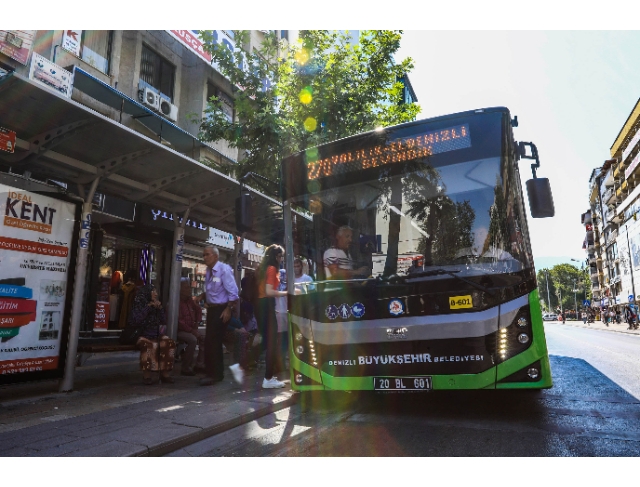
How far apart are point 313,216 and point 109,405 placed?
3.19m

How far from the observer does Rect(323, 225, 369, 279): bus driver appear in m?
5.21

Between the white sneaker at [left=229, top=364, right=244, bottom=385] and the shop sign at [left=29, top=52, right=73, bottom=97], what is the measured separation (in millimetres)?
7594

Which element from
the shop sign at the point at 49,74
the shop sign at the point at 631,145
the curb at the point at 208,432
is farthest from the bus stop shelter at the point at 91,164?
the shop sign at the point at 631,145

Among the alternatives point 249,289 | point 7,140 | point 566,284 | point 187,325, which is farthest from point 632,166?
point 566,284

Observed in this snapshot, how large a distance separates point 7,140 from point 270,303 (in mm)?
4101

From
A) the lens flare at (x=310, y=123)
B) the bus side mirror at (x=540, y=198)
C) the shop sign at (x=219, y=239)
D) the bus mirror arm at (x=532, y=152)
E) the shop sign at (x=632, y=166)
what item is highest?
the shop sign at (x=632, y=166)

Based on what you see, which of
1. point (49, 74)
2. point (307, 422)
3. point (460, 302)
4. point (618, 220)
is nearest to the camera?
point (460, 302)

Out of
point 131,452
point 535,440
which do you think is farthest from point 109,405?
point 535,440

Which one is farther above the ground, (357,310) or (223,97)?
(223,97)

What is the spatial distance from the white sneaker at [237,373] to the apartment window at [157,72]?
10986 mm

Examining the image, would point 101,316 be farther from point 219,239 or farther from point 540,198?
point 540,198

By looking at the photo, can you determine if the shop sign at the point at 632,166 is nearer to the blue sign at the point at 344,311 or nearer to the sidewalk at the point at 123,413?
the sidewalk at the point at 123,413

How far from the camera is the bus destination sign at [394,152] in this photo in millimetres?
5102

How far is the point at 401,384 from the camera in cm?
482
